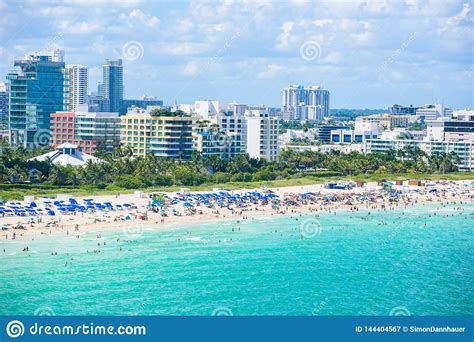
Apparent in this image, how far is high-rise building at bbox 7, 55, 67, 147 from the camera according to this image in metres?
99.8

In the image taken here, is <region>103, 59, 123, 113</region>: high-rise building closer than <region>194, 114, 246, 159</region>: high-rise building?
No

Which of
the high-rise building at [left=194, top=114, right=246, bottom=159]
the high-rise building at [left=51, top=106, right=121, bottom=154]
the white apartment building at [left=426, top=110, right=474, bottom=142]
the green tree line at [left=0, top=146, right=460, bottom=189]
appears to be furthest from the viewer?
the white apartment building at [left=426, top=110, right=474, bottom=142]

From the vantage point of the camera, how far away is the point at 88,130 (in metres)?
89.2

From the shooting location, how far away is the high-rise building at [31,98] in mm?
99812

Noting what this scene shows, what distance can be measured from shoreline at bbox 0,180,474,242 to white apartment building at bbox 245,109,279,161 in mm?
17211

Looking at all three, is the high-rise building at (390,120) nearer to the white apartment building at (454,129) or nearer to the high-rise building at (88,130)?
the white apartment building at (454,129)

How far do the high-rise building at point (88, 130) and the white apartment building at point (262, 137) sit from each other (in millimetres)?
14839

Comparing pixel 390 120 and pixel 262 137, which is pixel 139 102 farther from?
pixel 262 137

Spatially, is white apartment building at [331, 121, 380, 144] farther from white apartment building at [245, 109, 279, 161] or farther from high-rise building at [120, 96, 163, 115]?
high-rise building at [120, 96, 163, 115]

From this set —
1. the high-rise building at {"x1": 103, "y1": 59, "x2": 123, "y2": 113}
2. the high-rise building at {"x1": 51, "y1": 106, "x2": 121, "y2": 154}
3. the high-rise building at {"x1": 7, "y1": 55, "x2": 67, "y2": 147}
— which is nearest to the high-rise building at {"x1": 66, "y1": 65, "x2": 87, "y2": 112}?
the high-rise building at {"x1": 103, "y1": 59, "x2": 123, "y2": 113}

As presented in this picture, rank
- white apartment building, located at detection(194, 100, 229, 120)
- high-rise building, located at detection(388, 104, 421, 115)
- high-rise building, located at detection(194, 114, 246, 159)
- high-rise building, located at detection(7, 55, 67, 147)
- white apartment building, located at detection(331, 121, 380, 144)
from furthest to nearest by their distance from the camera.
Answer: high-rise building, located at detection(388, 104, 421, 115)
white apartment building, located at detection(331, 121, 380, 144)
white apartment building, located at detection(194, 100, 229, 120)
high-rise building, located at detection(7, 55, 67, 147)
high-rise building, located at detection(194, 114, 246, 159)

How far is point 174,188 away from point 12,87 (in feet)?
149

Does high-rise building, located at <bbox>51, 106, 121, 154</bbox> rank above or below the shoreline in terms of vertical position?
above
